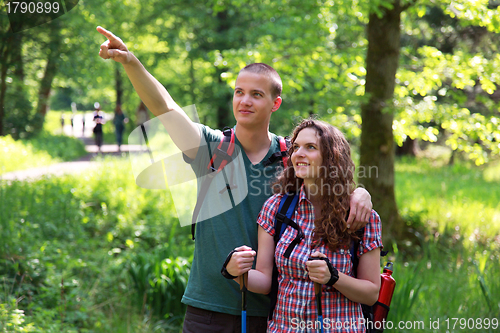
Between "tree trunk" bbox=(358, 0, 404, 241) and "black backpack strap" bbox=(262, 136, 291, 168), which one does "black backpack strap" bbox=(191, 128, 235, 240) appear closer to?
"black backpack strap" bbox=(262, 136, 291, 168)

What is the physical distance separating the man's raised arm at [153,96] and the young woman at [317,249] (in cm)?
50

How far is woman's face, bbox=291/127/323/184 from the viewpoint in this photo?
1978mm

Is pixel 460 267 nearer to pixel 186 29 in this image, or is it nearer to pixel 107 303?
pixel 107 303

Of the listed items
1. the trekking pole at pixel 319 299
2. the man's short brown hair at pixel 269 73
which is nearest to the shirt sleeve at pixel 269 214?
the trekking pole at pixel 319 299

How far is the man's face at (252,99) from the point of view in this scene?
6.98 ft

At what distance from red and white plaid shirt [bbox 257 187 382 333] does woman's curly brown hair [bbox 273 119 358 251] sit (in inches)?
2.4

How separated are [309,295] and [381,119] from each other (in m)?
4.92

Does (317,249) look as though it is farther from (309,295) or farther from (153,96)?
(153,96)

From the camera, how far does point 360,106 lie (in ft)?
20.5

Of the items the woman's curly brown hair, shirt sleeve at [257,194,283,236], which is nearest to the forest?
the woman's curly brown hair

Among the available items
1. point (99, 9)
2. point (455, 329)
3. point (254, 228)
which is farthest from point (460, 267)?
point (99, 9)

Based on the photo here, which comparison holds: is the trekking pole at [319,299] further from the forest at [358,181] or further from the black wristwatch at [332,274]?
the forest at [358,181]

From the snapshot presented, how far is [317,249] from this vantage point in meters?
1.93

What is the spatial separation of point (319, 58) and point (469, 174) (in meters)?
10.1
